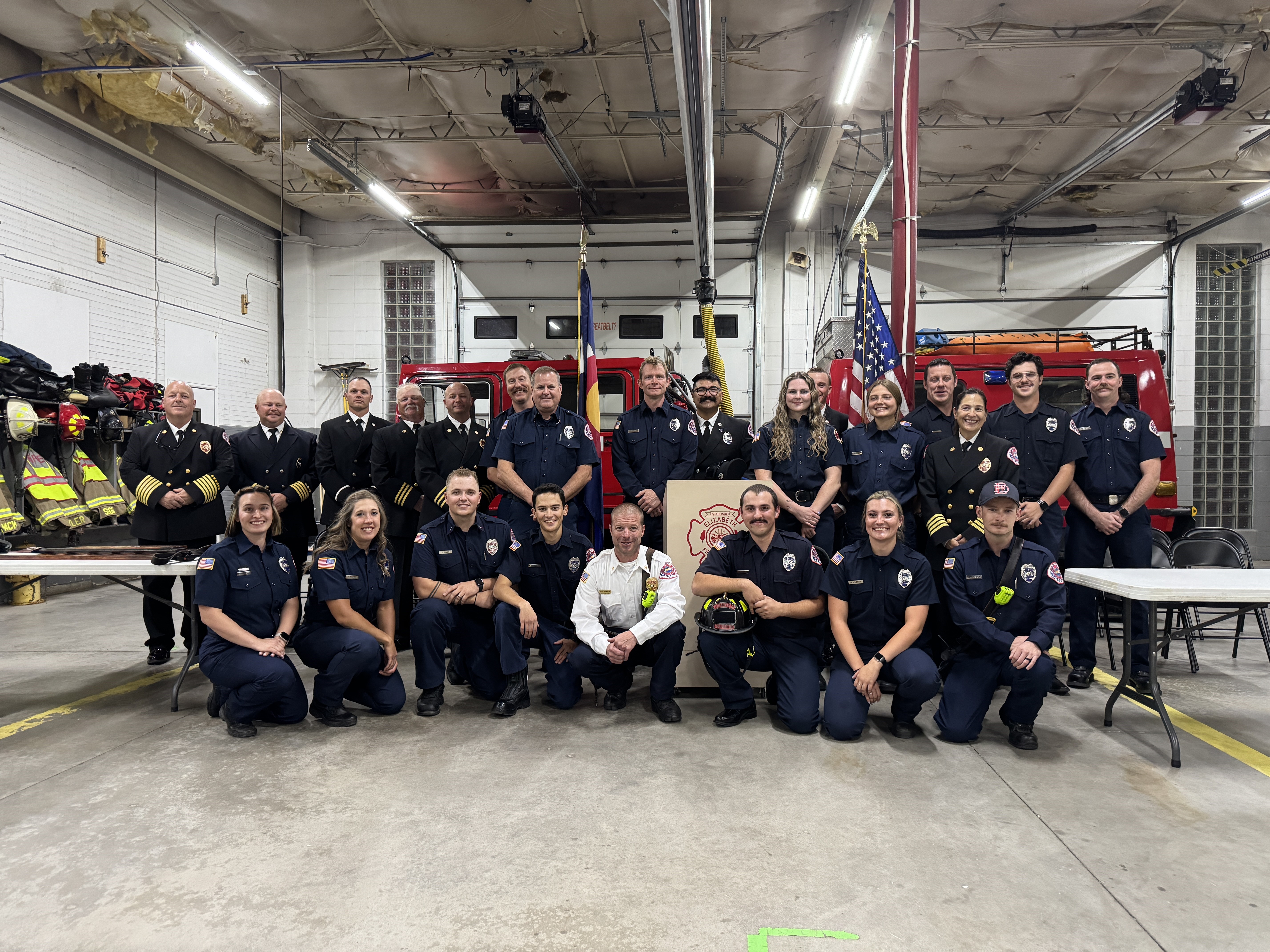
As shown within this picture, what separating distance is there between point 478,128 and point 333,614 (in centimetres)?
812

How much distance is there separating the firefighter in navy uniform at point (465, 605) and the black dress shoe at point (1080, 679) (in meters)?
3.32

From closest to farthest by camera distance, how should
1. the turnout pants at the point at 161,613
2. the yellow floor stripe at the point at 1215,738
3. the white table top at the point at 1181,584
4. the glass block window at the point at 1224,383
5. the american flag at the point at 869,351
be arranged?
the white table top at the point at 1181,584 → the yellow floor stripe at the point at 1215,738 → the turnout pants at the point at 161,613 → the american flag at the point at 869,351 → the glass block window at the point at 1224,383

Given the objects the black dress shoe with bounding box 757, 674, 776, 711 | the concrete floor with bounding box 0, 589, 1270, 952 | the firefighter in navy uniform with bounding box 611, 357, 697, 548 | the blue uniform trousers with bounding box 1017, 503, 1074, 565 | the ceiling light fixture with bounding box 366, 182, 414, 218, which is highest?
the ceiling light fixture with bounding box 366, 182, 414, 218

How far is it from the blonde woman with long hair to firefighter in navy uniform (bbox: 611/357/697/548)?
504mm

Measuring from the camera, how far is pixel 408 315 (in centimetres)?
1258

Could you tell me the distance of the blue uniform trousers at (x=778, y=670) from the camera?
11.9 ft

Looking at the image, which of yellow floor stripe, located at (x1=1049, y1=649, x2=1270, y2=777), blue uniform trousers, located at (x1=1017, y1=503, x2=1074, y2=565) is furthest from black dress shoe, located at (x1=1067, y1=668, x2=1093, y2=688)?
blue uniform trousers, located at (x1=1017, y1=503, x2=1074, y2=565)

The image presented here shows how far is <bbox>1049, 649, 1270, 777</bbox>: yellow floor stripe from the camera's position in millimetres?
3322

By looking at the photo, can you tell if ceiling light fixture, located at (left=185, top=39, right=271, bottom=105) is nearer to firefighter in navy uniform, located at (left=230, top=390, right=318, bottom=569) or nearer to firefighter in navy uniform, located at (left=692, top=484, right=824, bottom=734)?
firefighter in navy uniform, located at (left=230, top=390, right=318, bottom=569)

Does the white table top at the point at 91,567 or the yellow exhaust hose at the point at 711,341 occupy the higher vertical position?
the yellow exhaust hose at the point at 711,341

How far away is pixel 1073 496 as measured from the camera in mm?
4570

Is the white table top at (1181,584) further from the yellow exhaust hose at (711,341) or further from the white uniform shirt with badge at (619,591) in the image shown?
the yellow exhaust hose at (711,341)

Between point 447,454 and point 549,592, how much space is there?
5.14 ft

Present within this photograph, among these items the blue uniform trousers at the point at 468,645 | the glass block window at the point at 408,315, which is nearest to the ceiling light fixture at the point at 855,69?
the blue uniform trousers at the point at 468,645
